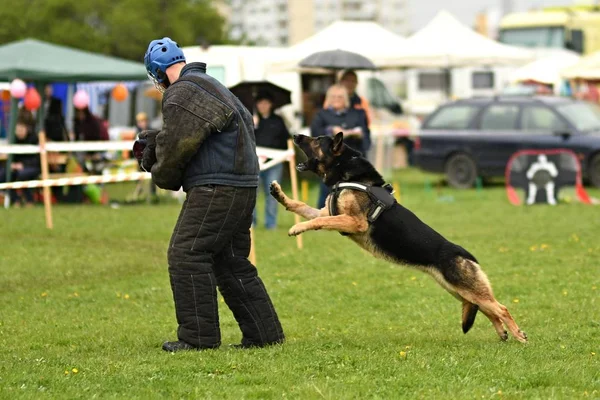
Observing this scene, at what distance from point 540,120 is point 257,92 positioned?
774cm

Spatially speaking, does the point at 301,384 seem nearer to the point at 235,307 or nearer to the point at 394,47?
the point at 235,307

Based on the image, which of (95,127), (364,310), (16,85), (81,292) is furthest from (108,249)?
(95,127)

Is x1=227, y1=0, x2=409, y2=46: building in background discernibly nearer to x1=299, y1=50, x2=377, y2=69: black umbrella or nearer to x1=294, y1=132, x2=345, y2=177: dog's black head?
x1=299, y1=50, x2=377, y2=69: black umbrella

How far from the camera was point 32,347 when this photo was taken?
7.52 m

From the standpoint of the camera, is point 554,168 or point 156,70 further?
point 554,168

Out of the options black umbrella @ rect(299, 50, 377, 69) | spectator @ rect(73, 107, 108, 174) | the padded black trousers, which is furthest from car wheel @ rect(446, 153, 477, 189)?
the padded black trousers

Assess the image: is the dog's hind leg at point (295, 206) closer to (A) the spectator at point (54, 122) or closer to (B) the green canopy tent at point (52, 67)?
(B) the green canopy tent at point (52, 67)

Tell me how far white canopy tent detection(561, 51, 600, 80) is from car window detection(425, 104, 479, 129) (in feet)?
22.3

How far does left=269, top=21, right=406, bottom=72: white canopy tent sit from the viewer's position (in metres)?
21.3

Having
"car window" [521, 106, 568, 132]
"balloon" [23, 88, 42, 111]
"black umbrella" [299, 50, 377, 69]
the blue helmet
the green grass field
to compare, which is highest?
the blue helmet

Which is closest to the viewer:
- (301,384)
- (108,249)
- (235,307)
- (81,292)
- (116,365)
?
(301,384)

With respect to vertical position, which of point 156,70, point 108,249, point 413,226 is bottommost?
point 108,249

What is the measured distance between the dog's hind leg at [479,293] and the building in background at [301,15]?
7863 centimetres

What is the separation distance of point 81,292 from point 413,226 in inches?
155
